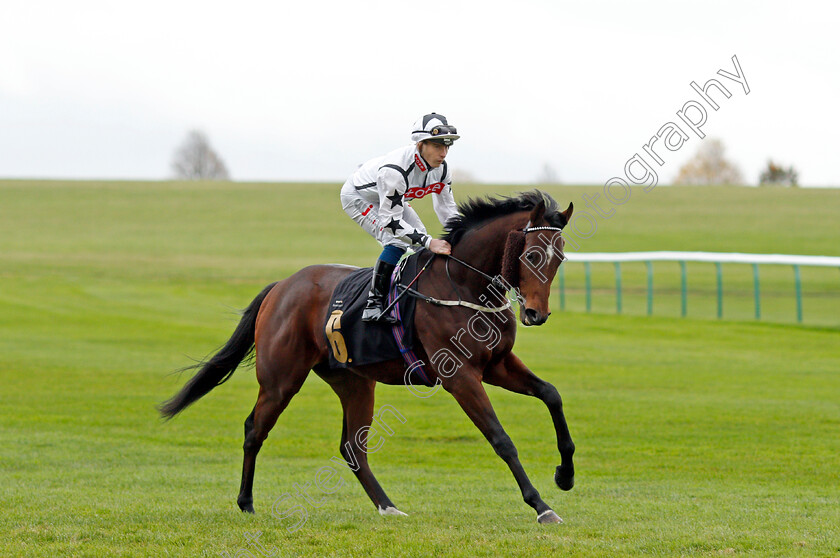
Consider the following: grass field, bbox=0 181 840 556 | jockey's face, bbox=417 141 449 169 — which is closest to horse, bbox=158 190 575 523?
jockey's face, bbox=417 141 449 169

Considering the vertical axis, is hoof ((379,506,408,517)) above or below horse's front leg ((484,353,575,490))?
below

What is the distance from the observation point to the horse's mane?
21.5 ft

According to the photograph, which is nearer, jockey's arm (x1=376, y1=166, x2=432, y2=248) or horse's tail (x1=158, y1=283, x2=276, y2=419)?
jockey's arm (x1=376, y1=166, x2=432, y2=248)

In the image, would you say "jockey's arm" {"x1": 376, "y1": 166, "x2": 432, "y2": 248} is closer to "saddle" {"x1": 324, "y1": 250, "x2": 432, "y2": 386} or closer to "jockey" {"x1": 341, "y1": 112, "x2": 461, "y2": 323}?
"jockey" {"x1": 341, "y1": 112, "x2": 461, "y2": 323}

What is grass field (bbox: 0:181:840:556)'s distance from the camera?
18.7ft

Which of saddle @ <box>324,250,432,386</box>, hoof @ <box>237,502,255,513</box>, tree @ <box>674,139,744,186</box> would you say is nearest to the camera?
saddle @ <box>324,250,432,386</box>

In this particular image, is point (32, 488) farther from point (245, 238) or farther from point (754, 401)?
point (245, 238)

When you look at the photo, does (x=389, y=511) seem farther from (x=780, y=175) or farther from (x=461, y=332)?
(x=780, y=175)

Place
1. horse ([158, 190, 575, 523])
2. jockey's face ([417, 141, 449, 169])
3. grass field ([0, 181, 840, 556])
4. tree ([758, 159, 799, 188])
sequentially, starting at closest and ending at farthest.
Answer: grass field ([0, 181, 840, 556]) → horse ([158, 190, 575, 523]) → jockey's face ([417, 141, 449, 169]) → tree ([758, 159, 799, 188])

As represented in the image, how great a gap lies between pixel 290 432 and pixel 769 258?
15918 mm

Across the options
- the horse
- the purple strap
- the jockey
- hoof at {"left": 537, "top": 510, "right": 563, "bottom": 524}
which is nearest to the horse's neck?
the horse

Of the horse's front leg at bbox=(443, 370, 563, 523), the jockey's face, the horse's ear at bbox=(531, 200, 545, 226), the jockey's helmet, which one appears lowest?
the horse's front leg at bbox=(443, 370, 563, 523)

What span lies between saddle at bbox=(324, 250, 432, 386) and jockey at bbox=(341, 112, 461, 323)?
9 centimetres

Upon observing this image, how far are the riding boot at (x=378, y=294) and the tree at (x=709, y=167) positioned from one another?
287 feet
